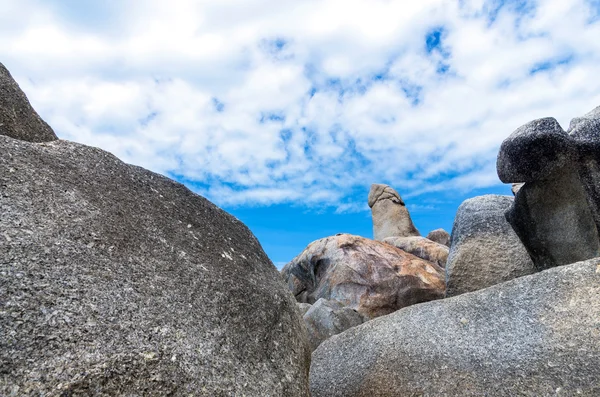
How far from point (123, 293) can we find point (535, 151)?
5.02m

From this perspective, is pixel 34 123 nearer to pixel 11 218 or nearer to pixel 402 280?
pixel 11 218

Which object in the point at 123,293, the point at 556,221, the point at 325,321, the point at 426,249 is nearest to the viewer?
the point at 123,293

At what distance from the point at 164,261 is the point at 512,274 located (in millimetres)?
6378

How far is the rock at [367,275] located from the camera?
1205 centimetres

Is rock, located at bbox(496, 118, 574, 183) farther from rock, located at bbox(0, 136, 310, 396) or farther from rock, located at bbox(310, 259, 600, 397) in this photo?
rock, located at bbox(0, 136, 310, 396)

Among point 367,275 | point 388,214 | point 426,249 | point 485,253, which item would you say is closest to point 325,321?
point 485,253

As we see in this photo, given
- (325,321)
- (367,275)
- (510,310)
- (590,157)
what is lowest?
(510,310)

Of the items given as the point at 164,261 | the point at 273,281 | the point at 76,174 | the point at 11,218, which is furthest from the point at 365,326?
the point at 11,218

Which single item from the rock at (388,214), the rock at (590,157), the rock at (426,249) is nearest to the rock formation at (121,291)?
the rock at (590,157)

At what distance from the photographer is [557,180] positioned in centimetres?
619

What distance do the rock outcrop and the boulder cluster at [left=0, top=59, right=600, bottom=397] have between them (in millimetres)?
18

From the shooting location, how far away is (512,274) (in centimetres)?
786

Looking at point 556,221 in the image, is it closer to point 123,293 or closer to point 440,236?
point 123,293

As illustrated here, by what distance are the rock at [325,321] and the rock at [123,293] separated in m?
5.15
